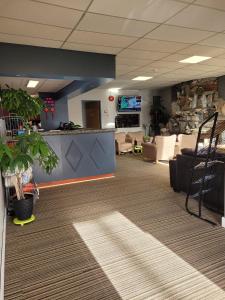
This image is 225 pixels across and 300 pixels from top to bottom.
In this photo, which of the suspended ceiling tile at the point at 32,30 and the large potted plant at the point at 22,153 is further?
the suspended ceiling tile at the point at 32,30

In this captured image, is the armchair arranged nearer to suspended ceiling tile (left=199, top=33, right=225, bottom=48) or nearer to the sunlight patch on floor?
suspended ceiling tile (left=199, top=33, right=225, bottom=48)

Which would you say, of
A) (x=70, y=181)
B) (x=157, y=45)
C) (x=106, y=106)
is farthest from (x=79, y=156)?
(x=106, y=106)

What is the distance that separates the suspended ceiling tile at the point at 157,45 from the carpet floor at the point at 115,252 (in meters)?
2.67

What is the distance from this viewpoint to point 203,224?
2.79m

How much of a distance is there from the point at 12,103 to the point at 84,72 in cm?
165

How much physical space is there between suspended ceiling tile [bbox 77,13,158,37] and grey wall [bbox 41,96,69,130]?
563 centimetres

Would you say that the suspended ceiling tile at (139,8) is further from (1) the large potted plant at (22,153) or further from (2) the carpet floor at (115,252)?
(2) the carpet floor at (115,252)

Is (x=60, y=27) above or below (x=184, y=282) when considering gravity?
above

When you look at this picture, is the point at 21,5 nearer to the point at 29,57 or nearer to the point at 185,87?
the point at 29,57

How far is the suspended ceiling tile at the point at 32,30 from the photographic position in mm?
2836

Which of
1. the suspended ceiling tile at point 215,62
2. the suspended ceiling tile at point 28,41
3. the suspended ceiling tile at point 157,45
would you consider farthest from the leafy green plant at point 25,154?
the suspended ceiling tile at point 215,62

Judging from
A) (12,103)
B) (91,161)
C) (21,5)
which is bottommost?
(91,161)

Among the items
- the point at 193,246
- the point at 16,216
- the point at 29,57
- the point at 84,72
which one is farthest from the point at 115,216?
the point at 29,57

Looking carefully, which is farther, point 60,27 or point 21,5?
point 60,27
